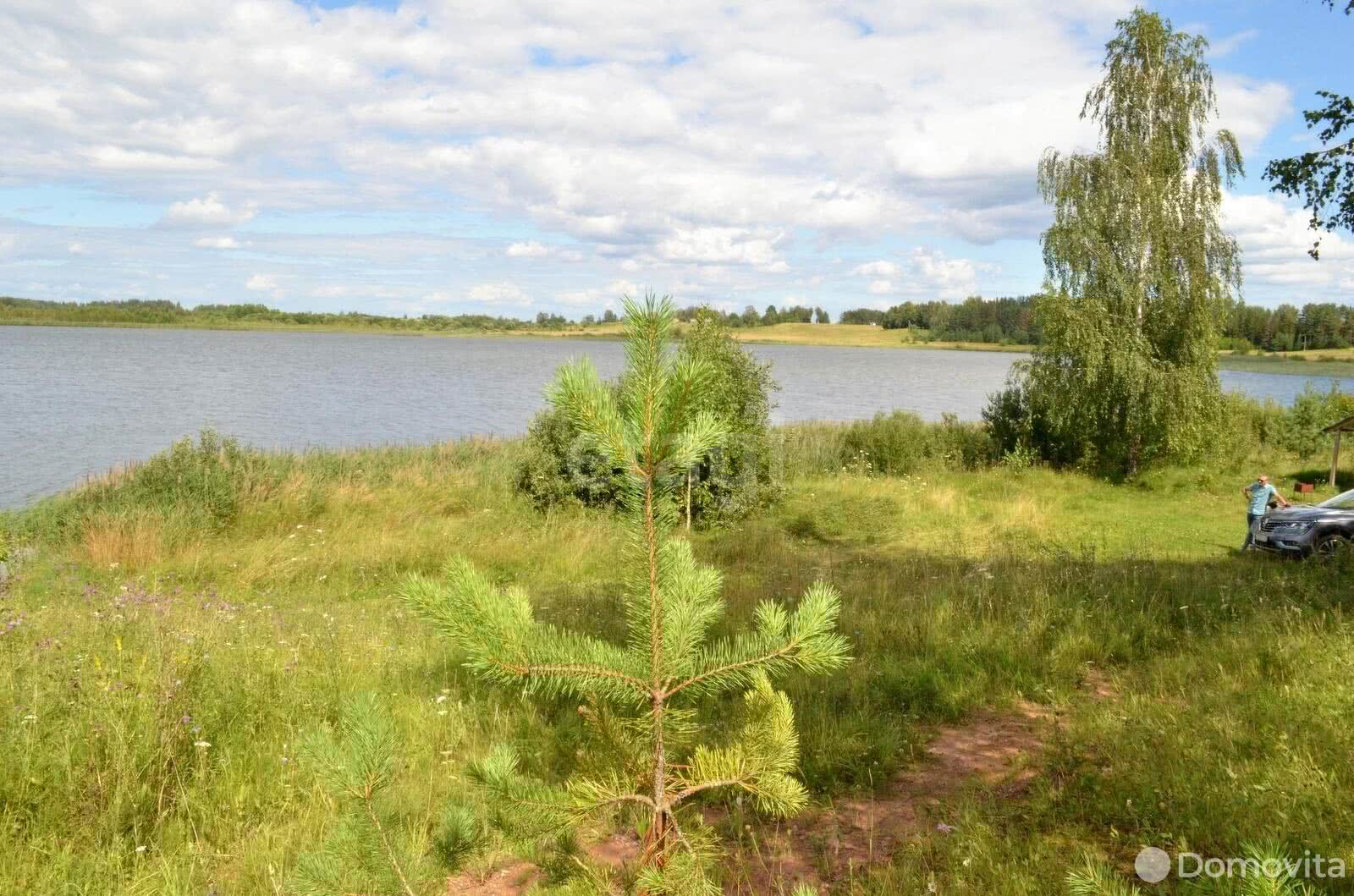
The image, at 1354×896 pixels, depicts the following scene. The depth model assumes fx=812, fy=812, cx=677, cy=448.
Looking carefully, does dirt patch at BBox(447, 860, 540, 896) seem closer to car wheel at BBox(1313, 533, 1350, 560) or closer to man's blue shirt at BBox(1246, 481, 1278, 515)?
car wheel at BBox(1313, 533, 1350, 560)

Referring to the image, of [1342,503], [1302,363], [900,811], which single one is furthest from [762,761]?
[1302,363]

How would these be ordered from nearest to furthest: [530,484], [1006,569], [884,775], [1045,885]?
[1045,885] < [884,775] < [1006,569] < [530,484]

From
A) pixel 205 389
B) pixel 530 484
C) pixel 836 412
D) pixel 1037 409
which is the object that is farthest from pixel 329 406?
pixel 1037 409

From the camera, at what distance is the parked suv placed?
1140 centimetres

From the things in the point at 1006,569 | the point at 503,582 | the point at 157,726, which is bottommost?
the point at 503,582

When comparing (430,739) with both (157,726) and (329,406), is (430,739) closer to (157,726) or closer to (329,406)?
(157,726)

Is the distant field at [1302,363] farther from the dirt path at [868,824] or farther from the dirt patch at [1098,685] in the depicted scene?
the dirt path at [868,824]

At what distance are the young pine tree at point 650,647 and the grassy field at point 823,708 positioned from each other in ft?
2.03

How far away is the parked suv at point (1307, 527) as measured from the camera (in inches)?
449

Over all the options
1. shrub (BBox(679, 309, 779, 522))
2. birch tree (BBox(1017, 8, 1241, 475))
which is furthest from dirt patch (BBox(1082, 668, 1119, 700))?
birch tree (BBox(1017, 8, 1241, 475))

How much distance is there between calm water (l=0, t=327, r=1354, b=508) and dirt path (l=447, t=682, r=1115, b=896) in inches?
94.3

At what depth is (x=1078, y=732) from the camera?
468 cm

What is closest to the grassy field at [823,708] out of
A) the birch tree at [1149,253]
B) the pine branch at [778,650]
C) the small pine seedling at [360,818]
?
the small pine seedling at [360,818]

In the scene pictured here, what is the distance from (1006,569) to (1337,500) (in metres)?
6.70
